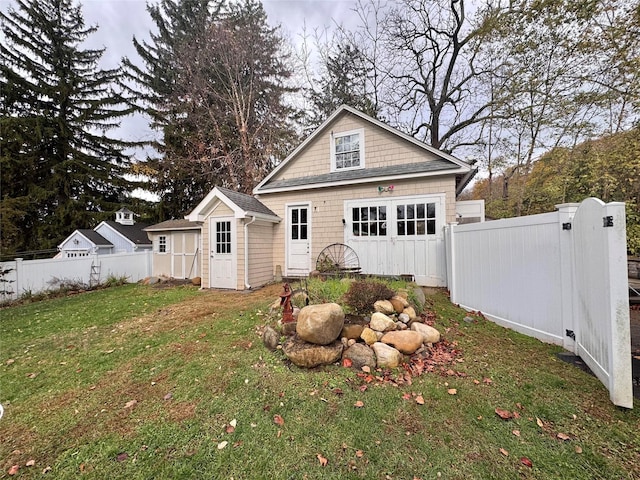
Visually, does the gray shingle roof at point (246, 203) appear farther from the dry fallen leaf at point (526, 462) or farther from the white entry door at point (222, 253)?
the dry fallen leaf at point (526, 462)

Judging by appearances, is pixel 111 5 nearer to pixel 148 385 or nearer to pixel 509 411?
pixel 148 385

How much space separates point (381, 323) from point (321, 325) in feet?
2.94

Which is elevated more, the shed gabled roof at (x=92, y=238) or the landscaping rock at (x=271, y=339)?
the shed gabled roof at (x=92, y=238)

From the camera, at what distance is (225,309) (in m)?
5.83

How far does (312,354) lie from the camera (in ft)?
10.5

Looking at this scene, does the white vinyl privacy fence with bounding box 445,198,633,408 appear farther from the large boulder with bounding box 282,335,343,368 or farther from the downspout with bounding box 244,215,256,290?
the downspout with bounding box 244,215,256,290

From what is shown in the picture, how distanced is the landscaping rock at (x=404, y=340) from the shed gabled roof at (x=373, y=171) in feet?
16.8

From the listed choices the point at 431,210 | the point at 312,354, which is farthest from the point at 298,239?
the point at 312,354

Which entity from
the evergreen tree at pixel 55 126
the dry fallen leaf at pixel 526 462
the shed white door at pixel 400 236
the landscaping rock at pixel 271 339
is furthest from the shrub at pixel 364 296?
the evergreen tree at pixel 55 126

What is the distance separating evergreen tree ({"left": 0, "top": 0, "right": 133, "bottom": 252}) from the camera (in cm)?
1507

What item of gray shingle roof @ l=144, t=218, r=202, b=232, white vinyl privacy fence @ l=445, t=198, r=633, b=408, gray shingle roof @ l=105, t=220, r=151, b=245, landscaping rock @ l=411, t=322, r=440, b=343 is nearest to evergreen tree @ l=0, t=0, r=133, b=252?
gray shingle roof @ l=105, t=220, r=151, b=245

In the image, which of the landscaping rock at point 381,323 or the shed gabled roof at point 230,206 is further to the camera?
the shed gabled roof at point 230,206

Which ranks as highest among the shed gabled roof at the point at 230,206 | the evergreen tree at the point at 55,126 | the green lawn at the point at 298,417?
the evergreen tree at the point at 55,126

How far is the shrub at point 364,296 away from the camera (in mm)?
3947
